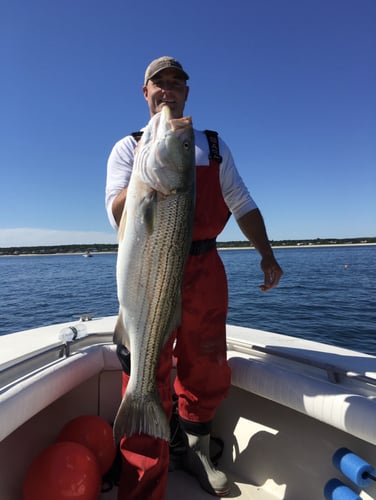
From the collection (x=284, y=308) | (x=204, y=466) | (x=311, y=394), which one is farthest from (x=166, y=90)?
(x=284, y=308)

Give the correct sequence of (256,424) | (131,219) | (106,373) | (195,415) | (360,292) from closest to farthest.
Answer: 1. (131,219)
2. (195,415)
3. (256,424)
4. (106,373)
5. (360,292)

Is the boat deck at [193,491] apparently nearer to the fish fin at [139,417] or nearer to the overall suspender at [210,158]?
the fish fin at [139,417]

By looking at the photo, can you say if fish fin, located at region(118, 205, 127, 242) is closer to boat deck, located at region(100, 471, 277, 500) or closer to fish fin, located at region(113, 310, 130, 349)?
fish fin, located at region(113, 310, 130, 349)

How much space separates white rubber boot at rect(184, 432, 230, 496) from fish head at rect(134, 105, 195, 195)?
200cm

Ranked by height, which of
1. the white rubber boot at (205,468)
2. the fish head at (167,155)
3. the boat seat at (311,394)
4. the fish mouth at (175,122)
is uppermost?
the fish mouth at (175,122)

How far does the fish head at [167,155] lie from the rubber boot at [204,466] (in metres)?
1.87

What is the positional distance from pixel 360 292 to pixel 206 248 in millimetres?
18191

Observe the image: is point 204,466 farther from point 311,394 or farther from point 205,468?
point 311,394

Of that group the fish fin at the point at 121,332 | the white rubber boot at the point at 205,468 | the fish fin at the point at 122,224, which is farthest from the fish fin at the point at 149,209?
the white rubber boot at the point at 205,468

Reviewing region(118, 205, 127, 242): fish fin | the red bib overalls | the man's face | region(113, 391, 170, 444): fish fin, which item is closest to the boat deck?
the red bib overalls

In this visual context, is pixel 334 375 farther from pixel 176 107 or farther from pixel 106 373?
pixel 176 107

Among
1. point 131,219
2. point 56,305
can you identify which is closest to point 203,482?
point 131,219

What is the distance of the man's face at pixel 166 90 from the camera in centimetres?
247

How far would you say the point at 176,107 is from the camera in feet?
8.44
